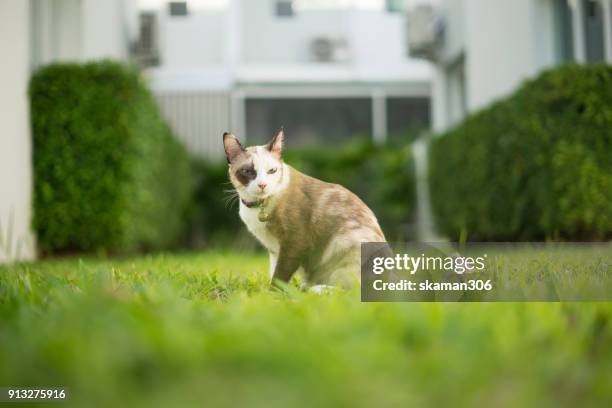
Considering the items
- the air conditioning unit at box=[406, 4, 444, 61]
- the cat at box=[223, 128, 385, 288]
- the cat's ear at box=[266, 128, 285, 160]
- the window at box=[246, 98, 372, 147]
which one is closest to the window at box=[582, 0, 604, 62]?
the air conditioning unit at box=[406, 4, 444, 61]

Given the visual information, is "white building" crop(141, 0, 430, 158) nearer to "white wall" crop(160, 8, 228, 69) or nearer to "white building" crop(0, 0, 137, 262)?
"white wall" crop(160, 8, 228, 69)

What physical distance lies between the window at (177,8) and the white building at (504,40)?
172 inches

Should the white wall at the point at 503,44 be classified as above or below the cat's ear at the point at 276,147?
above

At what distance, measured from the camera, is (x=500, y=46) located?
774cm

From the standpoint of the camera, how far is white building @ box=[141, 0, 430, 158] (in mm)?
11836

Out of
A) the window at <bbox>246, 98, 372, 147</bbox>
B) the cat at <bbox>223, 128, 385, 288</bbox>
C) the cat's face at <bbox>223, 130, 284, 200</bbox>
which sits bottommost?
the cat at <bbox>223, 128, 385, 288</bbox>

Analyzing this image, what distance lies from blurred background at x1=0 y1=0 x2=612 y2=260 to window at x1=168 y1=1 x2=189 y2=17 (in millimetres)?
41

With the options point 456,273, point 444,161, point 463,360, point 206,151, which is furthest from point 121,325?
point 206,151

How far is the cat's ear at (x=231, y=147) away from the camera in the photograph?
84.7 inches

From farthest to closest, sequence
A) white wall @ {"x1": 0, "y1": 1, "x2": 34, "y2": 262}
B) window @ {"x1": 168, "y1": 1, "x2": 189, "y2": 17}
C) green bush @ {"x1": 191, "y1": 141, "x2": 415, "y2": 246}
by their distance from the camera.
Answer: window @ {"x1": 168, "y1": 1, "x2": 189, "y2": 17} < green bush @ {"x1": 191, "y1": 141, "x2": 415, "y2": 246} < white wall @ {"x1": 0, "y1": 1, "x2": 34, "y2": 262}

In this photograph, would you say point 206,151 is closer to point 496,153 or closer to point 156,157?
point 156,157

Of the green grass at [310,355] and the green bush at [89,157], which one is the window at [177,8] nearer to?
the green bush at [89,157]

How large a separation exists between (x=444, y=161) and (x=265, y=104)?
5180 millimetres

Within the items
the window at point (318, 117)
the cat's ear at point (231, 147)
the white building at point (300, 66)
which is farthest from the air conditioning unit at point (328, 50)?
the cat's ear at point (231, 147)
